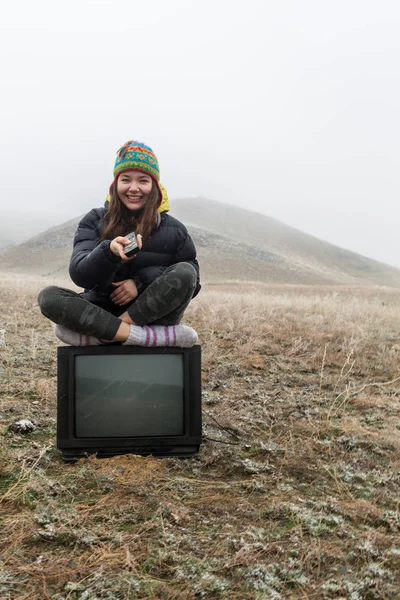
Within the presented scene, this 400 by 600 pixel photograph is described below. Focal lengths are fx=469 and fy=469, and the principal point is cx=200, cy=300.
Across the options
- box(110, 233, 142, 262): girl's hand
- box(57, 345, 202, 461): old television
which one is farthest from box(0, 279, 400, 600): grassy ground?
box(110, 233, 142, 262): girl's hand

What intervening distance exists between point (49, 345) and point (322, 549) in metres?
3.76

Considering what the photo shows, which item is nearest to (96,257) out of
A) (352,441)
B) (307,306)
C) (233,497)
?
(233,497)

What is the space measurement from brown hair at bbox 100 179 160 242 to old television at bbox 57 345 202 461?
2.57ft

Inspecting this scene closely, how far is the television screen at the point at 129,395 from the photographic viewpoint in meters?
2.52

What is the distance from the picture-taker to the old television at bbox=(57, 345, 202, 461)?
8.17 feet

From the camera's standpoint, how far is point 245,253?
4581cm

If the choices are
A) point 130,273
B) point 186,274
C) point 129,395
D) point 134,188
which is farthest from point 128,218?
point 129,395

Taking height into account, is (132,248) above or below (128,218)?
below

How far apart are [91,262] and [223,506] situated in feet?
4.70

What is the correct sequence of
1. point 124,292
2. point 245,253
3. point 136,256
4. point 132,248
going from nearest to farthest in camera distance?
point 132,248
point 124,292
point 136,256
point 245,253

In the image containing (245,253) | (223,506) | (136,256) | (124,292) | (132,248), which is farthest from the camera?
(245,253)

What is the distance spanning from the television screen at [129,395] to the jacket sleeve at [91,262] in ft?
1.53

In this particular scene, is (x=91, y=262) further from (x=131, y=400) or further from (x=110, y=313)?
(x=131, y=400)

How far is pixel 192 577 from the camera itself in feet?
4.98
